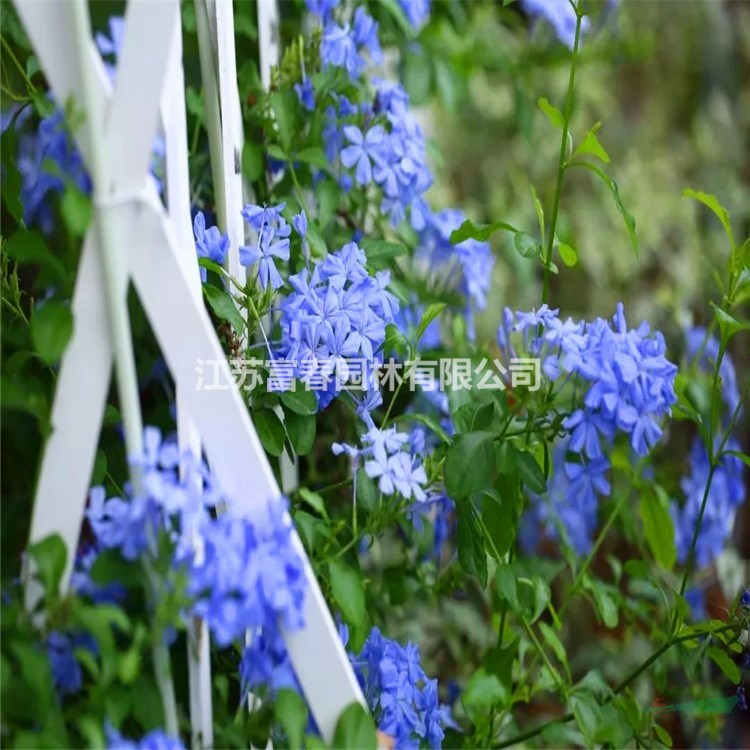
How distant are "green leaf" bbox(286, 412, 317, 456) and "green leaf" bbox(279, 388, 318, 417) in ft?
0.07

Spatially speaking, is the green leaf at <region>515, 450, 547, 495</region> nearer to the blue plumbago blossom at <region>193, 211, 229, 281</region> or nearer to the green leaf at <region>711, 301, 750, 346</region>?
the green leaf at <region>711, 301, 750, 346</region>

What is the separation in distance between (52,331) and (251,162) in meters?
0.44

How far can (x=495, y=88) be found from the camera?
2.21 m

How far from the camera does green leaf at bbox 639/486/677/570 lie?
1243mm

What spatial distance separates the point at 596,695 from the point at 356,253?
564 mm

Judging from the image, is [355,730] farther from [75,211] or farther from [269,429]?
[75,211]

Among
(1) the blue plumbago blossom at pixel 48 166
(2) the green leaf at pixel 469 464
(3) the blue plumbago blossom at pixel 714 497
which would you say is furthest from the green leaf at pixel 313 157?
(3) the blue plumbago blossom at pixel 714 497

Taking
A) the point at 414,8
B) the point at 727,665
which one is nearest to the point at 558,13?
the point at 414,8

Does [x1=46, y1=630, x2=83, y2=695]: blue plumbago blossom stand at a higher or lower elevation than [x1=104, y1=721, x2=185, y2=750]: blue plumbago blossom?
higher

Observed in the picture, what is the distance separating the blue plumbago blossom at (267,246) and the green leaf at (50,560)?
1.08ft

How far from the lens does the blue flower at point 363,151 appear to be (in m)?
1.16

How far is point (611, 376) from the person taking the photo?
955 millimetres

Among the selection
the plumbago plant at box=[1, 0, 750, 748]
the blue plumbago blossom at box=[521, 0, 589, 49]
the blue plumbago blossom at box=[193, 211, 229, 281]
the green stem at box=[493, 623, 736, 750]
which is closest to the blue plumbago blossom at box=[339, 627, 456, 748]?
the plumbago plant at box=[1, 0, 750, 748]

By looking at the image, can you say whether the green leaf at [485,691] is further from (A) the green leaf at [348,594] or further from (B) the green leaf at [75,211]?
(B) the green leaf at [75,211]
